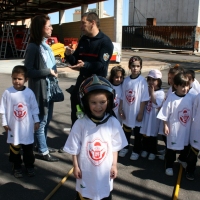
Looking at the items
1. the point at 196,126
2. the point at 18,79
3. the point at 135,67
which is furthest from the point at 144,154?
the point at 18,79

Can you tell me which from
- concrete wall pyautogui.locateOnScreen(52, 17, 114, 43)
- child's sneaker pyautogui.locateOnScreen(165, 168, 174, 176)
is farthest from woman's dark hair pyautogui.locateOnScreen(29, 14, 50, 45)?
concrete wall pyautogui.locateOnScreen(52, 17, 114, 43)

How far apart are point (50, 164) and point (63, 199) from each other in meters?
0.91

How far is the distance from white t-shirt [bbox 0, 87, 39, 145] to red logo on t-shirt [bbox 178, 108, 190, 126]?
5.74 feet

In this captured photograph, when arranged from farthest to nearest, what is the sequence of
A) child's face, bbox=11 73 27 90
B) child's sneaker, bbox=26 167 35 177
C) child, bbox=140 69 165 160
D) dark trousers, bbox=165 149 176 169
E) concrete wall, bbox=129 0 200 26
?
concrete wall, bbox=129 0 200 26 < child, bbox=140 69 165 160 < dark trousers, bbox=165 149 176 169 < child's sneaker, bbox=26 167 35 177 < child's face, bbox=11 73 27 90

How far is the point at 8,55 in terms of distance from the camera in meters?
17.3

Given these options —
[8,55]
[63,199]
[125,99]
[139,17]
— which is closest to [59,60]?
[8,55]

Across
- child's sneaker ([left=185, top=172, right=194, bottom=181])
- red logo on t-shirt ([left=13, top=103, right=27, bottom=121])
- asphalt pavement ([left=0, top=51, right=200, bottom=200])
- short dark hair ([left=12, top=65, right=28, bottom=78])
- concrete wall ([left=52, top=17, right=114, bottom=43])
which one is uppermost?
concrete wall ([left=52, top=17, right=114, bottom=43])

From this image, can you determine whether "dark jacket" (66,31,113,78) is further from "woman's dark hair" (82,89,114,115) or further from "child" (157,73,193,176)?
"woman's dark hair" (82,89,114,115)

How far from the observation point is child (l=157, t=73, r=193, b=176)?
3.46 metres

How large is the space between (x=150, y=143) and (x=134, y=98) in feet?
2.44

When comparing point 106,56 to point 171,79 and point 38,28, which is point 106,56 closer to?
point 38,28

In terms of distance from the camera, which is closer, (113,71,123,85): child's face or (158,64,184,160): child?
(158,64,184,160): child

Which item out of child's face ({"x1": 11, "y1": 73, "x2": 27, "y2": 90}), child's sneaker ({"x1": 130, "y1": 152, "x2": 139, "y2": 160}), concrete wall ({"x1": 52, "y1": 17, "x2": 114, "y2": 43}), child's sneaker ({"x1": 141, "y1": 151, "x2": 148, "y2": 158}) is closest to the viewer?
child's face ({"x1": 11, "y1": 73, "x2": 27, "y2": 90})

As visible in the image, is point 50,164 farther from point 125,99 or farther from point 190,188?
point 190,188
